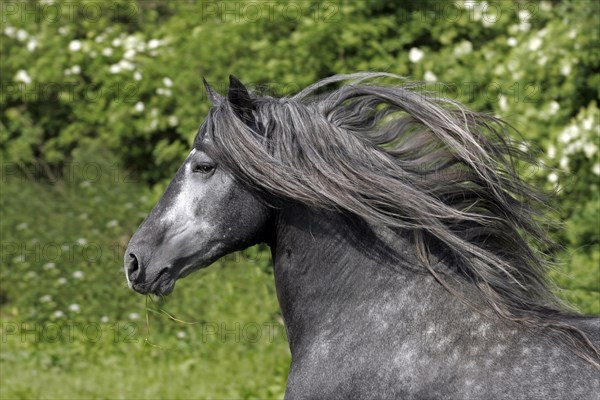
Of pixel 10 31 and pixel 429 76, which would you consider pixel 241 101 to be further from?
pixel 10 31

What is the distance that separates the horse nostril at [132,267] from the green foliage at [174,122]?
2.69 m

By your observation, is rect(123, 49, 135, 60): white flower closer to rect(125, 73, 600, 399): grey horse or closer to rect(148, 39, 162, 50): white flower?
rect(148, 39, 162, 50): white flower

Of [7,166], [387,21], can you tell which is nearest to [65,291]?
[7,166]

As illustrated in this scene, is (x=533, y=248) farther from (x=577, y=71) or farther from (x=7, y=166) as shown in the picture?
(x=7, y=166)

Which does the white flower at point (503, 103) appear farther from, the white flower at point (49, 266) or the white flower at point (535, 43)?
the white flower at point (49, 266)

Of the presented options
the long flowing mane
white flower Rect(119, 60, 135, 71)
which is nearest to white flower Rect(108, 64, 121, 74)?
white flower Rect(119, 60, 135, 71)

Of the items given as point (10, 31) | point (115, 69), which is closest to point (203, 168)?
point (115, 69)

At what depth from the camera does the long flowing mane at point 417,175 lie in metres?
2.97

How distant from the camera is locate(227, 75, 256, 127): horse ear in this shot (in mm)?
3047

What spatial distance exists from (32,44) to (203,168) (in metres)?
5.60

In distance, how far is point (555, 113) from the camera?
6641 mm

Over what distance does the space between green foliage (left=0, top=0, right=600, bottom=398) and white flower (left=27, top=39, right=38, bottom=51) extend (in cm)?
4

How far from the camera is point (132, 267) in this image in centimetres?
305

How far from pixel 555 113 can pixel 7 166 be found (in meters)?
4.57
